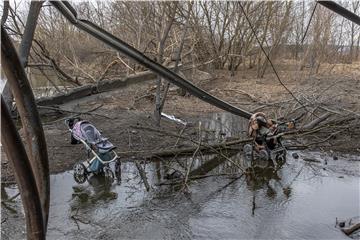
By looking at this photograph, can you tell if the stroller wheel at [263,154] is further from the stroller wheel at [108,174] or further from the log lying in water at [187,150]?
the stroller wheel at [108,174]

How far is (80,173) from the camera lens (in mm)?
7188

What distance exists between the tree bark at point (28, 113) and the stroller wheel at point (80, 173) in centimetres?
538

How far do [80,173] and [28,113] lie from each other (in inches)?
221

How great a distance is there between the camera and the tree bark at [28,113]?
1.61m

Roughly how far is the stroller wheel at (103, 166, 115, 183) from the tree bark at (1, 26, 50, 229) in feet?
18.4

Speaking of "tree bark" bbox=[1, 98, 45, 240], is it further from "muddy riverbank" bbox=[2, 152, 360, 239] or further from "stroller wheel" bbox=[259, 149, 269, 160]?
"stroller wheel" bbox=[259, 149, 269, 160]

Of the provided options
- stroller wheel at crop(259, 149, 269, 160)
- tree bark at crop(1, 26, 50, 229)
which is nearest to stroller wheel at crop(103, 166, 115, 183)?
stroller wheel at crop(259, 149, 269, 160)

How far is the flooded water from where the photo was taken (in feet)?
18.1

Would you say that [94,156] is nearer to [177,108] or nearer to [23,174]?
[23,174]

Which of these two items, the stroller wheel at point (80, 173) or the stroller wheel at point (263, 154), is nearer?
the stroller wheel at point (80, 173)

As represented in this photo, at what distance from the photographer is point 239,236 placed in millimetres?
5402

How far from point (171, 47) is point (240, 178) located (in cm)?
743

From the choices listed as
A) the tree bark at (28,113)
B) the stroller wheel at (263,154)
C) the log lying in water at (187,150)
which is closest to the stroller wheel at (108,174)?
the log lying in water at (187,150)

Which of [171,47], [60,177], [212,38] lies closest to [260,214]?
[60,177]
